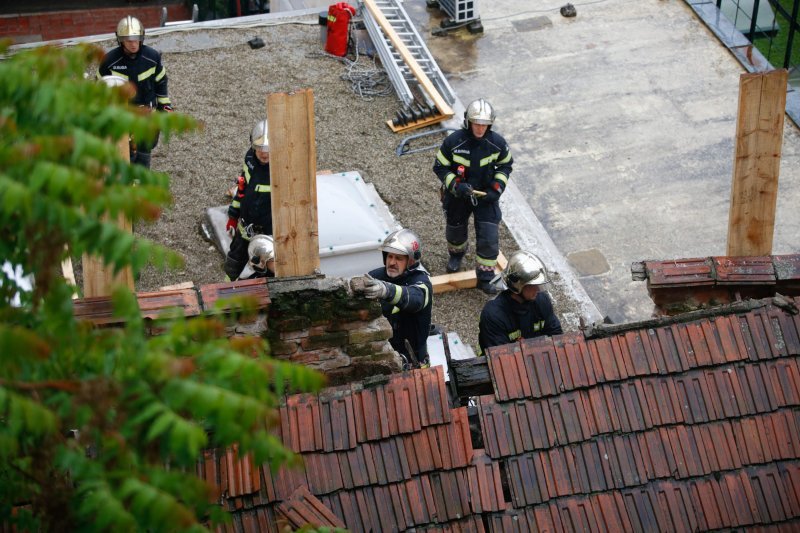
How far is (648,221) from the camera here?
1110 cm

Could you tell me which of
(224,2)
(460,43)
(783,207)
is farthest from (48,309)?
(224,2)

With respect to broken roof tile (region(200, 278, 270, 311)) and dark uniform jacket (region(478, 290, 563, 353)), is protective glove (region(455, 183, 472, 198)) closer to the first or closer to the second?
dark uniform jacket (region(478, 290, 563, 353))

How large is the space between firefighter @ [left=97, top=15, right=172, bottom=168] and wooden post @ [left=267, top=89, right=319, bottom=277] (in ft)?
15.9

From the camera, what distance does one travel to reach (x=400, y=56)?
13.1 meters

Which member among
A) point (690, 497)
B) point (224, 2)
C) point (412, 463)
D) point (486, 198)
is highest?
point (412, 463)

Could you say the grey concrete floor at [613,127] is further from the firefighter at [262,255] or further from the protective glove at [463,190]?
the firefighter at [262,255]

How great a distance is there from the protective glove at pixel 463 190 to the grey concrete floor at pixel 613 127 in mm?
1669

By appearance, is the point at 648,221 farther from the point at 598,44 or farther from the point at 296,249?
the point at 296,249

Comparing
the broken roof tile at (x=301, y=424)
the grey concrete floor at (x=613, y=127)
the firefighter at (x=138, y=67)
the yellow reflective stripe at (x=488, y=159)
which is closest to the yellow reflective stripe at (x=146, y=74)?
the firefighter at (x=138, y=67)

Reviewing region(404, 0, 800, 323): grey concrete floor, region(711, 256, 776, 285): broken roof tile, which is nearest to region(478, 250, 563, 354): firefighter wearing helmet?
region(711, 256, 776, 285): broken roof tile

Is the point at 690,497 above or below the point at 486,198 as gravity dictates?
above

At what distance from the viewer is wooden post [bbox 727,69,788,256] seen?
6180 mm

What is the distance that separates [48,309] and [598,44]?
12.0m

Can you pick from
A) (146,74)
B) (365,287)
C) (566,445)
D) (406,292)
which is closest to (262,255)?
(406,292)
